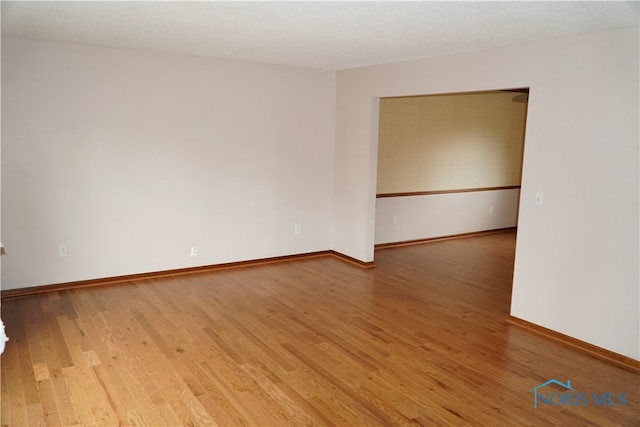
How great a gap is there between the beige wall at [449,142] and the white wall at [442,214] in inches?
6.4

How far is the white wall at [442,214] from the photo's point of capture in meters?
6.91

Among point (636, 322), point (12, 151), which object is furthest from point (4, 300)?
point (636, 322)

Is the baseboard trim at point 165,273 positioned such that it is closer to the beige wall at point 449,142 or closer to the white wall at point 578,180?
the beige wall at point 449,142

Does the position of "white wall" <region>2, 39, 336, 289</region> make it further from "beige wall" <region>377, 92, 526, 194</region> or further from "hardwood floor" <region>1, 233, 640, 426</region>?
"beige wall" <region>377, 92, 526, 194</region>

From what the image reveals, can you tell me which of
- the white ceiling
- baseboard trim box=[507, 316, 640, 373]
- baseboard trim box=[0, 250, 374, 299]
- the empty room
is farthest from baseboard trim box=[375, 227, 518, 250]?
the white ceiling

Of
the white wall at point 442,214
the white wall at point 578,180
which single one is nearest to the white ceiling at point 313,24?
the white wall at point 578,180

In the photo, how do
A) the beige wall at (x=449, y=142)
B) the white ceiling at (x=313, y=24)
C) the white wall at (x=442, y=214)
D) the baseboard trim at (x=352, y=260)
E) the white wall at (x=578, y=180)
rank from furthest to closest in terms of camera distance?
1. the white wall at (x=442, y=214)
2. the beige wall at (x=449, y=142)
3. the baseboard trim at (x=352, y=260)
4. the white wall at (x=578, y=180)
5. the white ceiling at (x=313, y=24)

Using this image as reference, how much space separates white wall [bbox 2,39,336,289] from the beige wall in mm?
1036

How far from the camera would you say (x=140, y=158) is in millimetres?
4949

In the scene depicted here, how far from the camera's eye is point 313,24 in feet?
11.2

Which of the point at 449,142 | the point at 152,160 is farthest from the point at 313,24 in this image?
the point at 449,142

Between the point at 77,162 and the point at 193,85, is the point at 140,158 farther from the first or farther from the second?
the point at 193,85

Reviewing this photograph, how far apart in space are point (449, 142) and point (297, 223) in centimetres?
276

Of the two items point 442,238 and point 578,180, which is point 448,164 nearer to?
point 442,238
